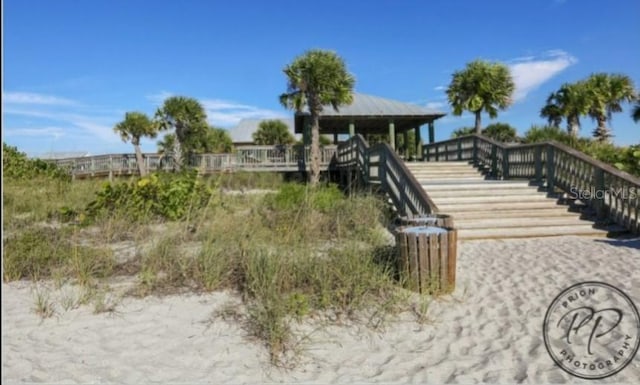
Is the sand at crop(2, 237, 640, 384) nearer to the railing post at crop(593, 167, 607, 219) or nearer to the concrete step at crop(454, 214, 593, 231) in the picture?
the concrete step at crop(454, 214, 593, 231)

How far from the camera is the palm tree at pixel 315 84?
50.5 feet

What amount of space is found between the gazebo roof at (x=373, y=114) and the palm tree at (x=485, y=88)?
5.38ft

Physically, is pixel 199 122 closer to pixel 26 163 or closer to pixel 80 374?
pixel 26 163

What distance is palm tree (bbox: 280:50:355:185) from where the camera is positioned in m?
15.4

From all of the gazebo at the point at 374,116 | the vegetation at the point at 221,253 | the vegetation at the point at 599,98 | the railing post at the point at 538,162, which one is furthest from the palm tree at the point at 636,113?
the vegetation at the point at 221,253

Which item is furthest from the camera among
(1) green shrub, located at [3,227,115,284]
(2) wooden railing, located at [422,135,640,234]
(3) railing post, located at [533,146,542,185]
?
(3) railing post, located at [533,146,542,185]

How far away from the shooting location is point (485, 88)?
18.8 m

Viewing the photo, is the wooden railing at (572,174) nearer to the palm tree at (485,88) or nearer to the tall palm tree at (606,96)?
the palm tree at (485,88)

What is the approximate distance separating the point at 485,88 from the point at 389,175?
11.3m

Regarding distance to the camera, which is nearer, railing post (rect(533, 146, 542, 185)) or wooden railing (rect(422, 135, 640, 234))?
wooden railing (rect(422, 135, 640, 234))

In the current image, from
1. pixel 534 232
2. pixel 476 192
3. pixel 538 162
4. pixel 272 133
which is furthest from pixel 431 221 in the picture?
pixel 272 133

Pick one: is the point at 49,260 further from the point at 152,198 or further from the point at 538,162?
the point at 538,162

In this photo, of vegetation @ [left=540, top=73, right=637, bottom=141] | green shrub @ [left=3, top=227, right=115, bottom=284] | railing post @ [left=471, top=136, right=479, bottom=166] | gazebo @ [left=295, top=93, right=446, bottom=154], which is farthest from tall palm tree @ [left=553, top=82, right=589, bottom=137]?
green shrub @ [left=3, top=227, right=115, bottom=284]

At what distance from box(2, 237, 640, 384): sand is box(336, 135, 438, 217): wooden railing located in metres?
2.76
